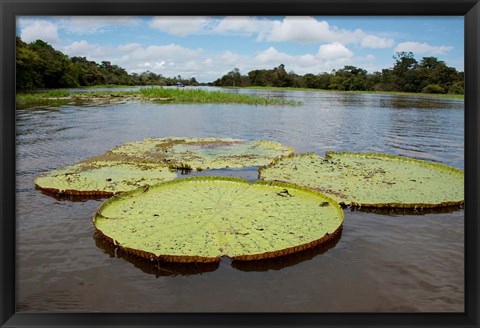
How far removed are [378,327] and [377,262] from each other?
145 centimetres

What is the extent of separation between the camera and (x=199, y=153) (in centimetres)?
667

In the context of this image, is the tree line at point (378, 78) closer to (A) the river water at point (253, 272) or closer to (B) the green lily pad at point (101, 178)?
(A) the river water at point (253, 272)

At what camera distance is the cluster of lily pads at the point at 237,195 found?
10.2 feet

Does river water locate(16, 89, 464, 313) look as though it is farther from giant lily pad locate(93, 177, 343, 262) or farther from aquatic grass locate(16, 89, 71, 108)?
aquatic grass locate(16, 89, 71, 108)

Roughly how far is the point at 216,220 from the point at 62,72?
77.8 ft

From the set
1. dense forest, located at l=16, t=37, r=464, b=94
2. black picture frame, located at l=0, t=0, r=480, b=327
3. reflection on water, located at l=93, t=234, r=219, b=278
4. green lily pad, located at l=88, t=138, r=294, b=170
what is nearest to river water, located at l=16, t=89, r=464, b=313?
reflection on water, located at l=93, t=234, r=219, b=278

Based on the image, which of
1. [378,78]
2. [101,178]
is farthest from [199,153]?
[378,78]

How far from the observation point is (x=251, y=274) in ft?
9.29

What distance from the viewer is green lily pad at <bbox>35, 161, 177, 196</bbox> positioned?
452 centimetres

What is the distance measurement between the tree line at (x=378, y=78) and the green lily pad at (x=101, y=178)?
584cm

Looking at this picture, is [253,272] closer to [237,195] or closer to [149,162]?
[237,195]

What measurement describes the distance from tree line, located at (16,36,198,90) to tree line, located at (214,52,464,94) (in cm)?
921
